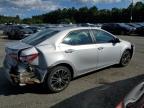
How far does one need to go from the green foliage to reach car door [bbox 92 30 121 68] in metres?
72.4

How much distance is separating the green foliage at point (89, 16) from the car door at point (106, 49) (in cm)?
7243

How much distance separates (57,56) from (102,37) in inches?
80.9

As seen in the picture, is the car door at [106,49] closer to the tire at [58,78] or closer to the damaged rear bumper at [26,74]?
the tire at [58,78]

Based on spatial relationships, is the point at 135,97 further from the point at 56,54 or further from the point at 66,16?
the point at 66,16

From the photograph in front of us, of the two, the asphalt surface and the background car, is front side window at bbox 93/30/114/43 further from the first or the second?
the background car

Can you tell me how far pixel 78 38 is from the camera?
306 inches

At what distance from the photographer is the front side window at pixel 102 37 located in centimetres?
830

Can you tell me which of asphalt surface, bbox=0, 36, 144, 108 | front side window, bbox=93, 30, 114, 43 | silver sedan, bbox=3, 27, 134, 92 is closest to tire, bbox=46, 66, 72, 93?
silver sedan, bbox=3, 27, 134, 92

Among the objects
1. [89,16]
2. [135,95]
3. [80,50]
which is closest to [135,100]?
[135,95]

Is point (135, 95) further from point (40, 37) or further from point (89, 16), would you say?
point (89, 16)

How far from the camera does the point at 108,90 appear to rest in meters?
7.13

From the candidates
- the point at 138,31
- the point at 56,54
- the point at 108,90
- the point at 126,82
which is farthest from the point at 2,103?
the point at 138,31

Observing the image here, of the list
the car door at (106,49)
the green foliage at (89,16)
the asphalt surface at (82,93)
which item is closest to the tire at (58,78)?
the asphalt surface at (82,93)

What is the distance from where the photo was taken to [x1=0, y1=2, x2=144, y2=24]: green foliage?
84.6 m
